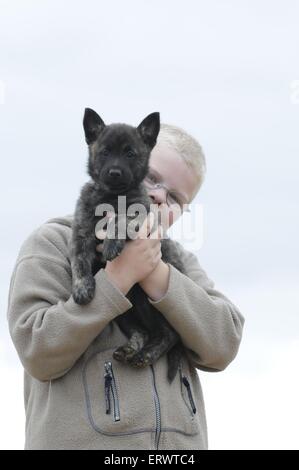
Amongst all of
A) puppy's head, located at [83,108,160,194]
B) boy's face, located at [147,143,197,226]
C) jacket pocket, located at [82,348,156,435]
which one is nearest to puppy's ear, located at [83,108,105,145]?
puppy's head, located at [83,108,160,194]

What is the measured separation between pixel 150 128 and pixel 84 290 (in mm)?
1549

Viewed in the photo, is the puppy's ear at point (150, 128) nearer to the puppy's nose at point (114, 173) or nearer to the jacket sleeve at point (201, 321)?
the puppy's nose at point (114, 173)

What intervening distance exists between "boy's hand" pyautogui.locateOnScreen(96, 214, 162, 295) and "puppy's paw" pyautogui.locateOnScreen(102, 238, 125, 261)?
25 mm

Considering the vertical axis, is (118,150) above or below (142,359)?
above

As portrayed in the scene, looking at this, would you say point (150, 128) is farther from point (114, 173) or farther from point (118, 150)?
point (114, 173)

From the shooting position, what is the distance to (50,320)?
363 cm

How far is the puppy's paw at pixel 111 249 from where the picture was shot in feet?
12.7

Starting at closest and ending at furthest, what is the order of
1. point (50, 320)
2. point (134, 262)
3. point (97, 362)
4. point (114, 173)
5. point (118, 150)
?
point (50, 320) < point (97, 362) < point (134, 262) < point (114, 173) < point (118, 150)

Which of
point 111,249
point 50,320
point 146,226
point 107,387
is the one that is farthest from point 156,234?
point 107,387

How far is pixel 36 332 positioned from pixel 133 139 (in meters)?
1.62

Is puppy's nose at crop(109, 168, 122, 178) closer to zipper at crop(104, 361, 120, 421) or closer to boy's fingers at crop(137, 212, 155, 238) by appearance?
boy's fingers at crop(137, 212, 155, 238)

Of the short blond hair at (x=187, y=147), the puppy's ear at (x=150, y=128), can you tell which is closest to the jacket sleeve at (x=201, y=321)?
→ the short blond hair at (x=187, y=147)
